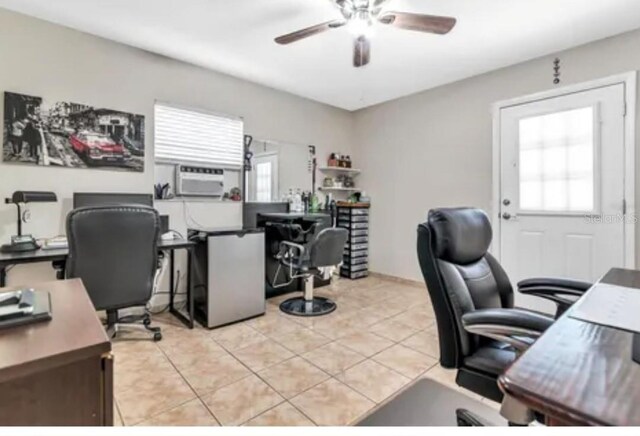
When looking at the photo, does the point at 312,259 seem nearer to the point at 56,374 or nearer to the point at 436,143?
the point at 436,143

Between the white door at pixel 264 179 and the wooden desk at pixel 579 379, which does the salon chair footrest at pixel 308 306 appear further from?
the wooden desk at pixel 579 379

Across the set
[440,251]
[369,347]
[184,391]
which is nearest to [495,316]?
[440,251]

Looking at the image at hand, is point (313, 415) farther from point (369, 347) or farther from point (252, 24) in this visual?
point (252, 24)

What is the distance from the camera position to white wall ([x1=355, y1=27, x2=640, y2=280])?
2.89 m

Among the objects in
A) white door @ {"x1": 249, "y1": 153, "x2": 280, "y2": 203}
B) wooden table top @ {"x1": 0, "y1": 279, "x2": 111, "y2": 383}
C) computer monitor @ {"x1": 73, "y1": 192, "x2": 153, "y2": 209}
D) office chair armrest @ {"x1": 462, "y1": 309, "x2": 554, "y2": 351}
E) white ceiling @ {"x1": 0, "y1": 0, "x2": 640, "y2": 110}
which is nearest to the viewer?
wooden table top @ {"x1": 0, "y1": 279, "x2": 111, "y2": 383}

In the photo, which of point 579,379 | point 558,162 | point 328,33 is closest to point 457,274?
point 579,379

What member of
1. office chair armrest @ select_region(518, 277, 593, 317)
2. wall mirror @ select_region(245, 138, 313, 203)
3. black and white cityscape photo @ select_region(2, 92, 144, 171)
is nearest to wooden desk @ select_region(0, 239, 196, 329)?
black and white cityscape photo @ select_region(2, 92, 144, 171)

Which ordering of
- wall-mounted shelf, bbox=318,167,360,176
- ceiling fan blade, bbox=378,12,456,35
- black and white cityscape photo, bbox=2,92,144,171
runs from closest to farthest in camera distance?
ceiling fan blade, bbox=378,12,456,35, black and white cityscape photo, bbox=2,92,144,171, wall-mounted shelf, bbox=318,167,360,176

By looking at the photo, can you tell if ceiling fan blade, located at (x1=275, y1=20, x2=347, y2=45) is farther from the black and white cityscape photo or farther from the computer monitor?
the computer monitor

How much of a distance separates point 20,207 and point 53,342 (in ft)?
7.90

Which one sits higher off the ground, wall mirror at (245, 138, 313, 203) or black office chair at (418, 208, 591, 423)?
A: wall mirror at (245, 138, 313, 203)

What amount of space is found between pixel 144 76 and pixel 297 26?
152 cm

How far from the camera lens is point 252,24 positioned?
256cm

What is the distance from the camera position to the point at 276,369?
2.10 metres
